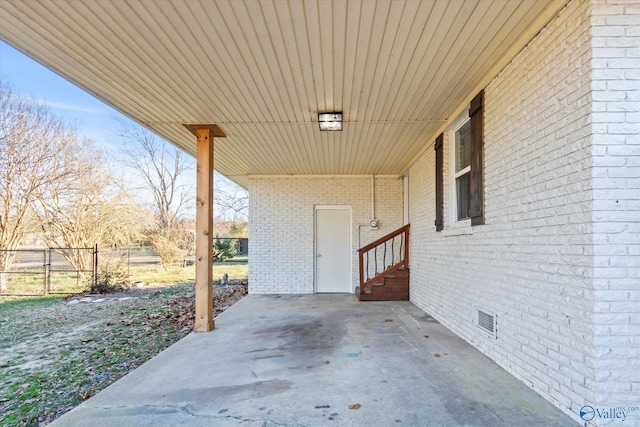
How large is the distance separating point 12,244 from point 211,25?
1086cm

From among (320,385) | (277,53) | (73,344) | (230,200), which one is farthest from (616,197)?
(230,200)

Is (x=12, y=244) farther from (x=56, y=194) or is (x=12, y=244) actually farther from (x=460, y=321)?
(x=460, y=321)

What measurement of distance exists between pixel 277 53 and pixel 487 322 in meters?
3.23

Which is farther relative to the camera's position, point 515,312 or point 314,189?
point 314,189

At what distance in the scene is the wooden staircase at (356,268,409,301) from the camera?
7.23m

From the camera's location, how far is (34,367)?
374 centimetres

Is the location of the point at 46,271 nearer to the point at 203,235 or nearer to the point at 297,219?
the point at 297,219

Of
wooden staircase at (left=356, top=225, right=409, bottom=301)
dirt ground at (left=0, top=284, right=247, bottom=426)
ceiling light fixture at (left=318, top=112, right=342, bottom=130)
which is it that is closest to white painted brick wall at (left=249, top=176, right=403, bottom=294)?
wooden staircase at (left=356, top=225, right=409, bottom=301)

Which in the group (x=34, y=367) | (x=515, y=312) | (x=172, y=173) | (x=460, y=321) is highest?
→ (x=172, y=173)

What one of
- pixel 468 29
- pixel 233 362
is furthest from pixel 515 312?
pixel 233 362

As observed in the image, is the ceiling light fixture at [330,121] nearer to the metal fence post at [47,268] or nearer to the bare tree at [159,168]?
the metal fence post at [47,268]

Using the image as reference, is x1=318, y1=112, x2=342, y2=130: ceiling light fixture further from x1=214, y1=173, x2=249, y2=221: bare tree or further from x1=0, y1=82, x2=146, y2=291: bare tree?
x1=214, y1=173, x2=249, y2=221: bare tree

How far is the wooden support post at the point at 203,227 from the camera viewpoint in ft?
15.8

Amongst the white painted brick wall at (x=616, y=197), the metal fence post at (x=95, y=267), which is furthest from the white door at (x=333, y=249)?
the white painted brick wall at (x=616, y=197)
